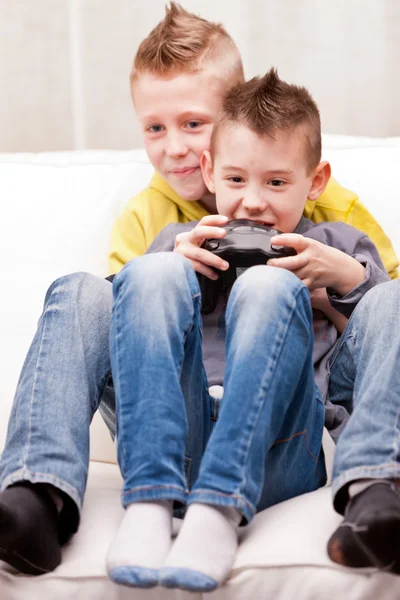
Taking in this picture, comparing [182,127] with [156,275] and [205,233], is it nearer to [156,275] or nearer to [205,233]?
[205,233]

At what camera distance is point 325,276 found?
1.16 meters

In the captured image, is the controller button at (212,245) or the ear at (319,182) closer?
the controller button at (212,245)

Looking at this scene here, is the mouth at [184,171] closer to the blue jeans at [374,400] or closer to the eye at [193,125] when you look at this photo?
the eye at [193,125]

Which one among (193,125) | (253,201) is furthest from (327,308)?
(193,125)

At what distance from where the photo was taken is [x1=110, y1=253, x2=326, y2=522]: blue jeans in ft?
2.84

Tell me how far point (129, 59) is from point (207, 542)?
4.81 feet

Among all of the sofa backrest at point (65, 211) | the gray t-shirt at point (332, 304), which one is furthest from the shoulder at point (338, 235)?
the sofa backrest at point (65, 211)

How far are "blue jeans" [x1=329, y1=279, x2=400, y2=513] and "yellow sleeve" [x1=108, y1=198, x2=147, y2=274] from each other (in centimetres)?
46

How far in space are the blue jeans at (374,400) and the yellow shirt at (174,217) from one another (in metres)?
0.36

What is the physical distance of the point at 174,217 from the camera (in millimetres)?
1441

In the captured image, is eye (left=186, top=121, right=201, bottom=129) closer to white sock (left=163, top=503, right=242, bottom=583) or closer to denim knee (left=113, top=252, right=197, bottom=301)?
denim knee (left=113, top=252, right=197, bottom=301)

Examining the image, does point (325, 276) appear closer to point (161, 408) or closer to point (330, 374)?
point (330, 374)

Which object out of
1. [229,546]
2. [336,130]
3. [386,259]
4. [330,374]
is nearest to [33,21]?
[336,130]

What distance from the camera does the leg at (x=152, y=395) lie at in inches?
32.9
